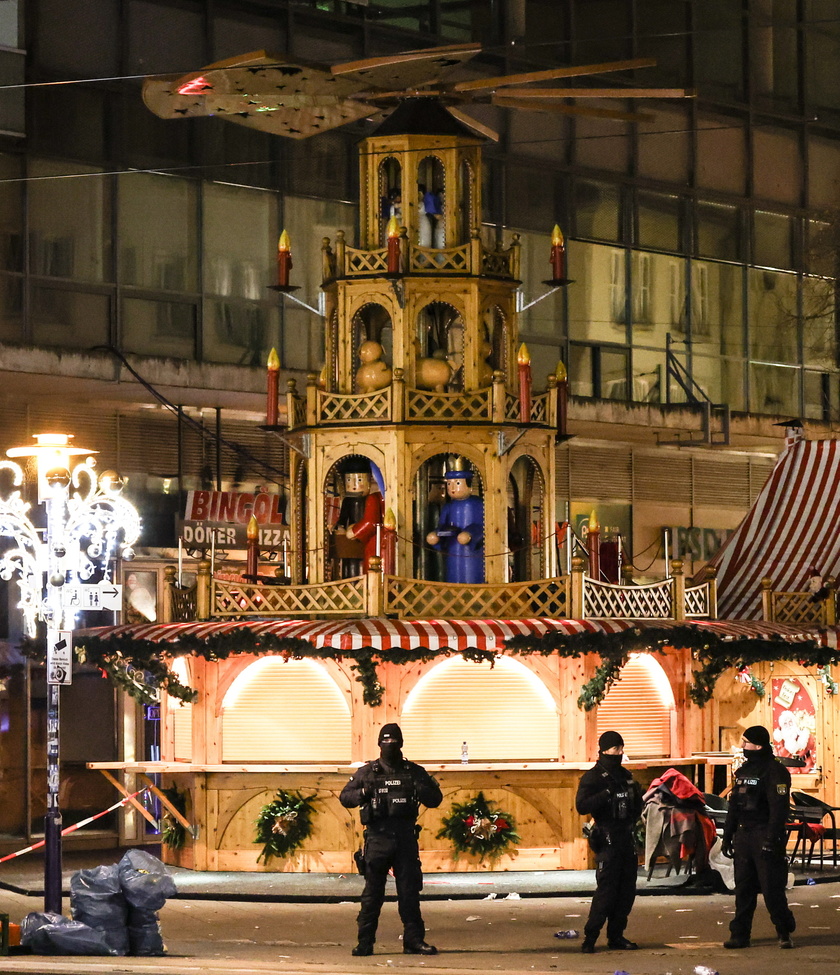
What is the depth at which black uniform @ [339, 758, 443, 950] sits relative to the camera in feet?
54.1

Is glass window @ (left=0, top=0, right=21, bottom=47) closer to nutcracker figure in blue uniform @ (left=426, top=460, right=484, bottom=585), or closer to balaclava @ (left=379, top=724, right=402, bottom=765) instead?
nutcracker figure in blue uniform @ (left=426, top=460, right=484, bottom=585)

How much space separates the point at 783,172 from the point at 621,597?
50.6 feet

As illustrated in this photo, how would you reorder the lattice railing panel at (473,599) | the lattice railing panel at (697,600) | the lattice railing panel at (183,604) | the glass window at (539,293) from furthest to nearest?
the glass window at (539,293), the lattice railing panel at (697,600), the lattice railing panel at (183,604), the lattice railing panel at (473,599)

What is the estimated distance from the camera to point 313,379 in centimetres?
2391

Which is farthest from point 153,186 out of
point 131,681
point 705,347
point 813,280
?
point 813,280

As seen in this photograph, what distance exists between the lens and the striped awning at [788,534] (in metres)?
28.5

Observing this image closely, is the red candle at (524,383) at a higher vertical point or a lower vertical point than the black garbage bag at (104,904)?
higher

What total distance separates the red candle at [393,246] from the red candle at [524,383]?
71.4 inches

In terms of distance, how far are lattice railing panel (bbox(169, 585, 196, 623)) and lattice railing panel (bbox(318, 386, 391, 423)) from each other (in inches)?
108

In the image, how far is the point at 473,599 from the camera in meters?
23.1

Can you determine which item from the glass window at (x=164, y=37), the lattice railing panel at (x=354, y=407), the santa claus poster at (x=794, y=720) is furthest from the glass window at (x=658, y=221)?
the lattice railing panel at (x=354, y=407)

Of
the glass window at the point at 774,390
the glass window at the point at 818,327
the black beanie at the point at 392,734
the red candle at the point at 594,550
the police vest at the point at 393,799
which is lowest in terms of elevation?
the police vest at the point at 393,799

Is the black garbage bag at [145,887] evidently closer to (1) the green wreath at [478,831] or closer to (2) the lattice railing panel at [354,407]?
(1) the green wreath at [478,831]

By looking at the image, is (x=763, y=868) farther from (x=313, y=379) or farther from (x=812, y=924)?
(x=313, y=379)
